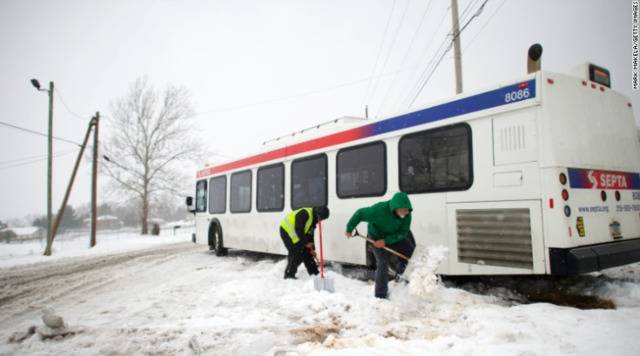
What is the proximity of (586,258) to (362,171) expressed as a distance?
3.40m

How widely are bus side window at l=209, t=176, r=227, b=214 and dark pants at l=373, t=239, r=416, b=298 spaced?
711 centimetres

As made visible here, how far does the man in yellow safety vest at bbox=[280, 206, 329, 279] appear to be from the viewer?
20.8 ft

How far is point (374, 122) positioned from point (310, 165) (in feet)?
6.26

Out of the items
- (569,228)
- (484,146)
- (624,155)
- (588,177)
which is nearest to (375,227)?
(484,146)

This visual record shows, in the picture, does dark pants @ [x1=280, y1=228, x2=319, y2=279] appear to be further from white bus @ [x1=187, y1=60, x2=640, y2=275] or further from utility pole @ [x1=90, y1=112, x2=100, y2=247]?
utility pole @ [x1=90, y1=112, x2=100, y2=247]

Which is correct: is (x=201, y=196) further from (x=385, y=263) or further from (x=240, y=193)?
(x=385, y=263)

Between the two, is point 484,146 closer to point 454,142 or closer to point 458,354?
point 454,142

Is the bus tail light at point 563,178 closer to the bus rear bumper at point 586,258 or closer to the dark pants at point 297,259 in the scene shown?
the bus rear bumper at point 586,258

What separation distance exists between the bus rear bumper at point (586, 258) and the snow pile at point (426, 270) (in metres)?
1.23

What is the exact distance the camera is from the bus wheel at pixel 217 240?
442 inches

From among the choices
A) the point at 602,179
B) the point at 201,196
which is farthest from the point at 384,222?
the point at 201,196

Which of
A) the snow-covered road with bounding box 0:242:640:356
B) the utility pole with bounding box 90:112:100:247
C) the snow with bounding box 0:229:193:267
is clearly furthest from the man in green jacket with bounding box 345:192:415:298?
the utility pole with bounding box 90:112:100:247

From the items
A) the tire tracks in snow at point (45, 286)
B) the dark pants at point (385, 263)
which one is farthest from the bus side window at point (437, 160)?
the tire tracks in snow at point (45, 286)

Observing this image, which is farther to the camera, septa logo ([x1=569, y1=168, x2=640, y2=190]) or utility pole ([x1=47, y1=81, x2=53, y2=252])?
utility pole ([x1=47, y1=81, x2=53, y2=252])
